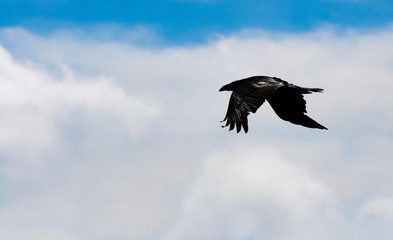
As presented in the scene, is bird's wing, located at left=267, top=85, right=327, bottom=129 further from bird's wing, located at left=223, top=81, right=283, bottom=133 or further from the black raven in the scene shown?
bird's wing, located at left=223, top=81, right=283, bottom=133

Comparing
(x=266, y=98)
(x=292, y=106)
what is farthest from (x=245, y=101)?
(x=292, y=106)

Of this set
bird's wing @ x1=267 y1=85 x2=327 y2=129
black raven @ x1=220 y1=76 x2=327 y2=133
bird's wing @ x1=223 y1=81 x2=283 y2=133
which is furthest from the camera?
bird's wing @ x1=267 y1=85 x2=327 y2=129

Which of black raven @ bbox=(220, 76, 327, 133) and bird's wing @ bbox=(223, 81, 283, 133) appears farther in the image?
black raven @ bbox=(220, 76, 327, 133)

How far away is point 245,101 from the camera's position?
23844mm

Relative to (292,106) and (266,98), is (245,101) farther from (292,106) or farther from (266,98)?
(292,106)

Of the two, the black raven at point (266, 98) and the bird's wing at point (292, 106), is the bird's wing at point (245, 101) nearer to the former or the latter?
the black raven at point (266, 98)

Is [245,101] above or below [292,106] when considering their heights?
below

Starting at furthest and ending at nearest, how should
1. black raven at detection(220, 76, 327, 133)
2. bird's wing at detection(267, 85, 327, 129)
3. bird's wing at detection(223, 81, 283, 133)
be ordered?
1. bird's wing at detection(267, 85, 327, 129)
2. black raven at detection(220, 76, 327, 133)
3. bird's wing at detection(223, 81, 283, 133)

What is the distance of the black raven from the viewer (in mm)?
23344

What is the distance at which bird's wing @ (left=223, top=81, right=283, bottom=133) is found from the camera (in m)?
23.1

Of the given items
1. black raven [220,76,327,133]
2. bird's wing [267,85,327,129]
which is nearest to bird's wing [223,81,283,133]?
black raven [220,76,327,133]

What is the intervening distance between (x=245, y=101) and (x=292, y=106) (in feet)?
11.2

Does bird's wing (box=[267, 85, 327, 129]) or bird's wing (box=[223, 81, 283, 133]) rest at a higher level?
bird's wing (box=[267, 85, 327, 129])

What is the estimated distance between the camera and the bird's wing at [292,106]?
26.4 meters
